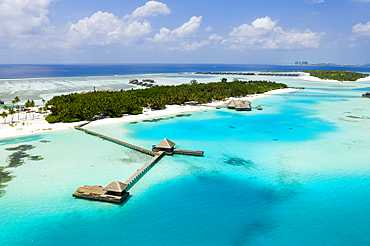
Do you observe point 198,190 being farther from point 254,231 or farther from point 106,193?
point 106,193

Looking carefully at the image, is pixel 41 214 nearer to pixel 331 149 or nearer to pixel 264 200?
pixel 264 200

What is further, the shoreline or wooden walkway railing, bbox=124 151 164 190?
the shoreline

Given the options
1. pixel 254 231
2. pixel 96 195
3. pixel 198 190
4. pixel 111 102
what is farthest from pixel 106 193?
pixel 111 102

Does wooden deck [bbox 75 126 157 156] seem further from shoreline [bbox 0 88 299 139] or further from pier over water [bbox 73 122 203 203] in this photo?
shoreline [bbox 0 88 299 139]

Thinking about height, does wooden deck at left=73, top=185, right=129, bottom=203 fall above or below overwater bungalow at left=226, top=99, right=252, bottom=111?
below

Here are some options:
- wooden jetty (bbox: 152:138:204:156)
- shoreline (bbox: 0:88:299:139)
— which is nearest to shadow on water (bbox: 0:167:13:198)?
Result: shoreline (bbox: 0:88:299:139)

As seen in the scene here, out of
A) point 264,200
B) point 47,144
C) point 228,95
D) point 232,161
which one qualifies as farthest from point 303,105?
point 47,144

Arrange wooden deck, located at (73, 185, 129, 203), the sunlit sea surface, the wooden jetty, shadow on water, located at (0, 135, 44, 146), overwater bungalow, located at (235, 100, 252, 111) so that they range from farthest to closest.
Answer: overwater bungalow, located at (235, 100, 252, 111)
shadow on water, located at (0, 135, 44, 146)
the wooden jetty
wooden deck, located at (73, 185, 129, 203)
the sunlit sea surface

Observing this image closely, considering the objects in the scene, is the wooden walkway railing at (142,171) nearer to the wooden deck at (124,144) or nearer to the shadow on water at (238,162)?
the wooden deck at (124,144)

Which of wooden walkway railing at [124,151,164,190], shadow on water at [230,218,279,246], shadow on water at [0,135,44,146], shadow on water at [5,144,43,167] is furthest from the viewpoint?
shadow on water at [0,135,44,146]

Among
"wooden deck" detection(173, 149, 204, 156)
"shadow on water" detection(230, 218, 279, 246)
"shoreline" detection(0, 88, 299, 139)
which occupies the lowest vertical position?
"shadow on water" detection(230, 218, 279, 246)
